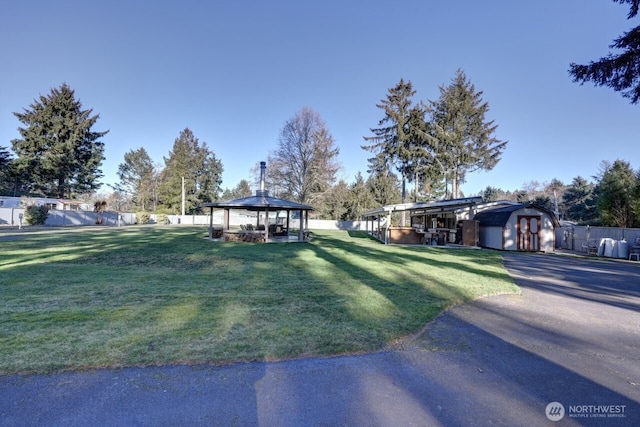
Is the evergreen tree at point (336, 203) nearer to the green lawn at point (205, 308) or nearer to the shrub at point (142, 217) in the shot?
the shrub at point (142, 217)

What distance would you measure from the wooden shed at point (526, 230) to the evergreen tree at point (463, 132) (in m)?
13.3

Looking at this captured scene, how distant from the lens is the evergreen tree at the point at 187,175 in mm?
44812

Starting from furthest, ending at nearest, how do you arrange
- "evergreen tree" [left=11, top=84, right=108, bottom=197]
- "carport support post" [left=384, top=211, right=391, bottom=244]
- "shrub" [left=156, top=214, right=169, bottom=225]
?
"shrub" [left=156, top=214, right=169, bottom=225], "evergreen tree" [left=11, top=84, right=108, bottom=197], "carport support post" [left=384, top=211, right=391, bottom=244]

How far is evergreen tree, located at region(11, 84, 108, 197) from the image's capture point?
3319cm

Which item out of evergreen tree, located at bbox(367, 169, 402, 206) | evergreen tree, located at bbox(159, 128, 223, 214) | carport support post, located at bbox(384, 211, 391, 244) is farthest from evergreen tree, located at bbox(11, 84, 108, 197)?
carport support post, located at bbox(384, 211, 391, 244)

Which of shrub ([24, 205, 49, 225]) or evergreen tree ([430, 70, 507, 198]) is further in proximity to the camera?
evergreen tree ([430, 70, 507, 198])

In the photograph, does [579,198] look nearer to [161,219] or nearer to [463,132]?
[463,132]

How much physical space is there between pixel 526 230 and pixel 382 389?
17711 mm

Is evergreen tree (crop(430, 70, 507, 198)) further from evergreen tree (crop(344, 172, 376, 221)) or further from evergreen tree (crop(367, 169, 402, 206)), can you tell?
evergreen tree (crop(344, 172, 376, 221))

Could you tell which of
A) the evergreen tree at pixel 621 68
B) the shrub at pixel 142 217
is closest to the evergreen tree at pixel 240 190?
the shrub at pixel 142 217

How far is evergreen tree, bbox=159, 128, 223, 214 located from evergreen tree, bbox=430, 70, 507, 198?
3448 cm

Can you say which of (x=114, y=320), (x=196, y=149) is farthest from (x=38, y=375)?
(x=196, y=149)

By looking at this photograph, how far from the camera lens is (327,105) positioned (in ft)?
105

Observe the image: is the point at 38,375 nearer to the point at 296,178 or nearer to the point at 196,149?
the point at 296,178
